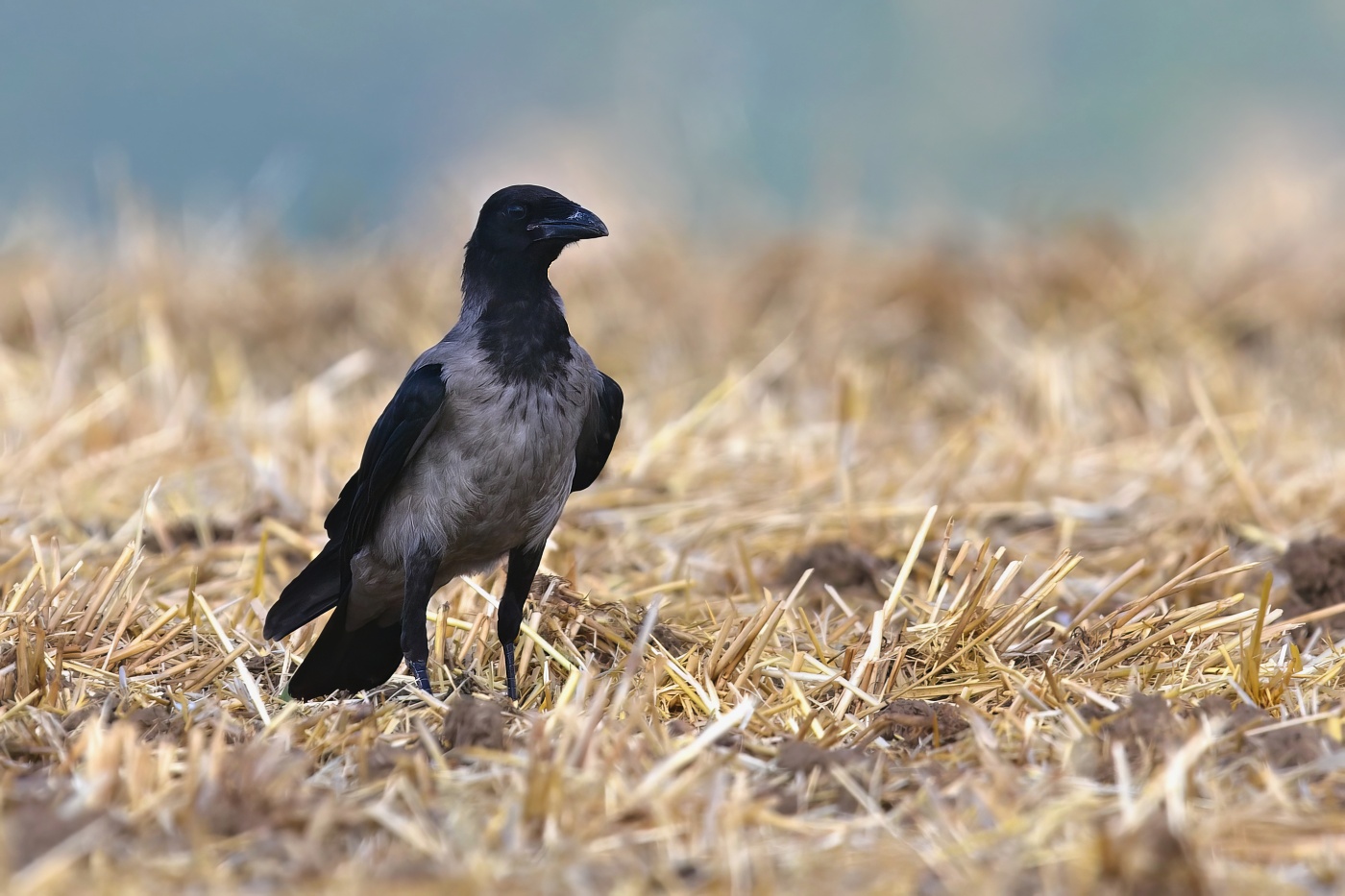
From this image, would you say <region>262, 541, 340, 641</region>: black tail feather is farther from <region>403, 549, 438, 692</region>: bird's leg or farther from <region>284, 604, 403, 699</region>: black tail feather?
<region>403, 549, 438, 692</region>: bird's leg

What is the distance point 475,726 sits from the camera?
315 centimetres

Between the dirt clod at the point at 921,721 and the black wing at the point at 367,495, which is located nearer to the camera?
the dirt clod at the point at 921,721

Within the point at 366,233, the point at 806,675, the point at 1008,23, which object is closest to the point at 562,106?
the point at 1008,23

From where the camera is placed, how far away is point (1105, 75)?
109ft

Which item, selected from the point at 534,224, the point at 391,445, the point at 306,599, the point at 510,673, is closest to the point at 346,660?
the point at 306,599

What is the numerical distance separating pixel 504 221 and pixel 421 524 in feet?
2.82

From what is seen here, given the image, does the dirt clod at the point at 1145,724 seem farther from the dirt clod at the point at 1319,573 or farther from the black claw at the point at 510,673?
the dirt clod at the point at 1319,573

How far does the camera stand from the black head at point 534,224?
424 centimetres

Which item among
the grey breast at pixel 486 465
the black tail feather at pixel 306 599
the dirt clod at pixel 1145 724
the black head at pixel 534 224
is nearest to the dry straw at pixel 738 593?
the dirt clod at pixel 1145 724

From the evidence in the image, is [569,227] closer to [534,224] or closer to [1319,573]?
[534,224]

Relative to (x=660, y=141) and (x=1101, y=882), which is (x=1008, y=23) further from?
(x=1101, y=882)

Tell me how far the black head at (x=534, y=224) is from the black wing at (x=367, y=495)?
0.42 metres

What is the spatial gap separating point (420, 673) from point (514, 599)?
320 millimetres

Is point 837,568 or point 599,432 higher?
point 599,432
